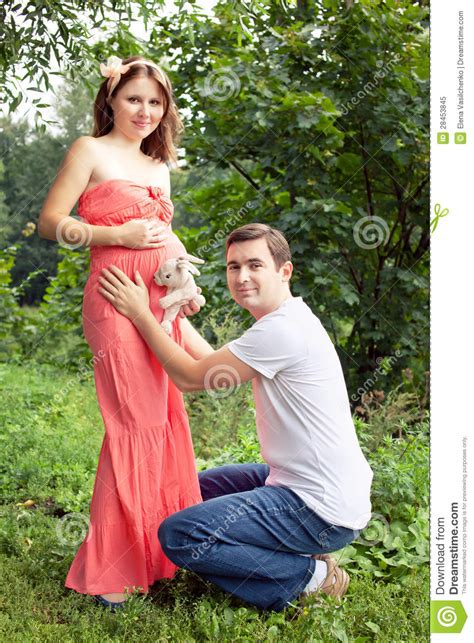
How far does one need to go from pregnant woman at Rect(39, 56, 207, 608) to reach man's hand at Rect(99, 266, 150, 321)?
0.04m

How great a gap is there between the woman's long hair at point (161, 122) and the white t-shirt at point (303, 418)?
76 cm

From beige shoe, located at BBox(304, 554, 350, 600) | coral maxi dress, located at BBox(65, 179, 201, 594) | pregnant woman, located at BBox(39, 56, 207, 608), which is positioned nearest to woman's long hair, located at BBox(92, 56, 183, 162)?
pregnant woman, located at BBox(39, 56, 207, 608)

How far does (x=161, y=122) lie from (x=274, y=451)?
126 centimetres

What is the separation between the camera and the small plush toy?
2.79m

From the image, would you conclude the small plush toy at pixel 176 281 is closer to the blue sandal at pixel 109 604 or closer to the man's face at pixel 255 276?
the man's face at pixel 255 276

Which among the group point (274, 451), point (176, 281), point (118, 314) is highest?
point (176, 281)

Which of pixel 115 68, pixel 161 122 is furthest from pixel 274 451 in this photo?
pixel 115 68

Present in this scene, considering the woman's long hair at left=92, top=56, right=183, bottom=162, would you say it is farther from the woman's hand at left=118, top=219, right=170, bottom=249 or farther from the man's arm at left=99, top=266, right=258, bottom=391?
the man's arm at left=99, top=266, right=258, bottom=391

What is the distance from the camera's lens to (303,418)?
2752mm

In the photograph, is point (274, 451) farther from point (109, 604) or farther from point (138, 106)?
point (138, 106)

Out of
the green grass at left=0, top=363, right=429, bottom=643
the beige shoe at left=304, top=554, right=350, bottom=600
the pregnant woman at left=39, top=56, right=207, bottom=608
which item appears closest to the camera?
the green grass at left=0, top=363, right=429, bottom=643

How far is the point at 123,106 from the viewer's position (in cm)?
279
